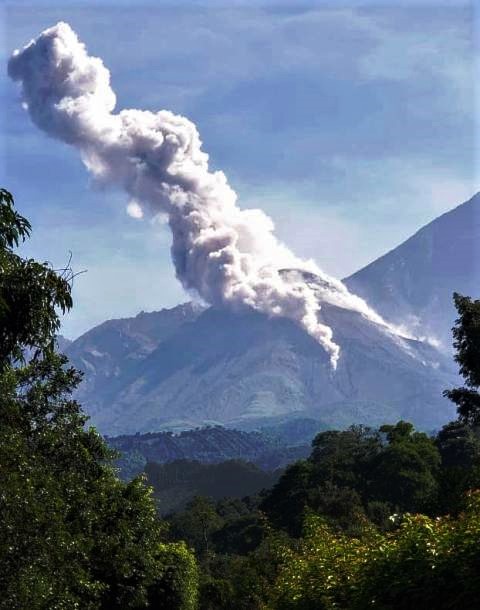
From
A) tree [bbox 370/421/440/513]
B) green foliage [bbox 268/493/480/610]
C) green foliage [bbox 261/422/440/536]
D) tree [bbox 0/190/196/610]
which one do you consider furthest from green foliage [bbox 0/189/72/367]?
tree [bbox 370/421/440/513]

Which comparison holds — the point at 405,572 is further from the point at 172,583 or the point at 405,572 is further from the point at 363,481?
the point at 363,481

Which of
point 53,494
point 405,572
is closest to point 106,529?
point 53,494

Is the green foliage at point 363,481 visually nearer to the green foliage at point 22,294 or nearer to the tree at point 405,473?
the tree at point 405,473

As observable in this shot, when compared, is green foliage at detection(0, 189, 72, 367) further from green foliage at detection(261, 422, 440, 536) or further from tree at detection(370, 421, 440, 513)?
tree at detection(370, 421, 440, 513)

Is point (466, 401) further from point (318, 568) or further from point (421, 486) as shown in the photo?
point (421, 486)

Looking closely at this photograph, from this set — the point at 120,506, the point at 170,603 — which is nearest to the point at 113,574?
the point at 120,506
